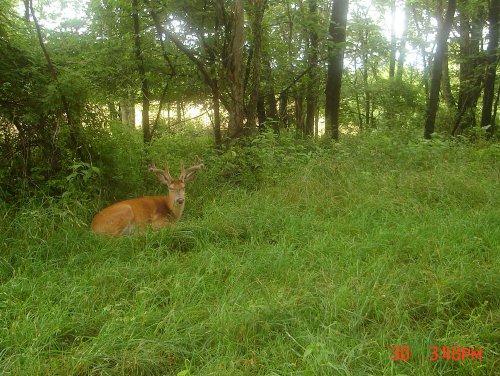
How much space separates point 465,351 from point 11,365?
265 centimetres

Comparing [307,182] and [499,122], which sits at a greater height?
[499,122]

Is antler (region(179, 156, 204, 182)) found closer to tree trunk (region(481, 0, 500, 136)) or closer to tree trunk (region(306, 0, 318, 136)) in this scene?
tree trunk (region(306, 0, 318, 136))

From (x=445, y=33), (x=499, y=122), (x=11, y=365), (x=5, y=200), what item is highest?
(x=445, y=33)

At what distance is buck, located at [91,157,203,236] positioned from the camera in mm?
5353

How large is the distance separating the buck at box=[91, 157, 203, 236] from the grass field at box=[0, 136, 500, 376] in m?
0.25

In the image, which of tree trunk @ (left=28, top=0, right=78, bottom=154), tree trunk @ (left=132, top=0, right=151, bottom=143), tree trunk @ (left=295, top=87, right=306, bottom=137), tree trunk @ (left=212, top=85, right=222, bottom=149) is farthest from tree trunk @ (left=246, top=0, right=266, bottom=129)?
tree trunk @ (left=295, top=87, right=306, bottom=137)

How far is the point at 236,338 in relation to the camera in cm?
290

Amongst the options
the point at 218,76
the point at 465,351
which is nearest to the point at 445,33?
the point at 218,76

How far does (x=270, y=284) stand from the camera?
3.71 meters

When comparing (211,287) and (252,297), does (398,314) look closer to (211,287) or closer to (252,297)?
(252,297)

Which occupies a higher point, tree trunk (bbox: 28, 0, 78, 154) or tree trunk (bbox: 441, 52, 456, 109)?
tree trunk (bbox: 441, 52, 456, 109)

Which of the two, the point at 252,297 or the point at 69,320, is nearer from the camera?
the point at 69,320
